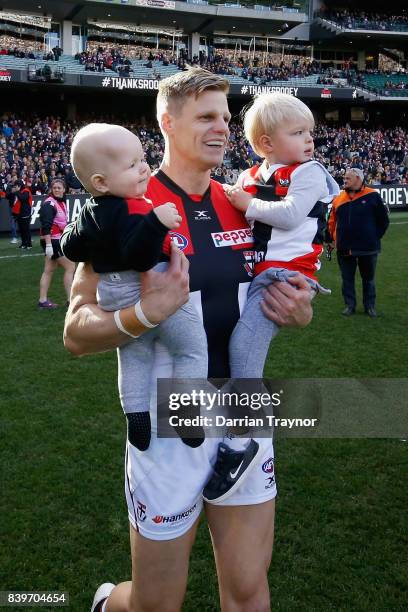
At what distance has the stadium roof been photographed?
129ft

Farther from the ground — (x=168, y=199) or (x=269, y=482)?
(x=168, y=199)

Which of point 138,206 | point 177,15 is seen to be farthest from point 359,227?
point 177,15

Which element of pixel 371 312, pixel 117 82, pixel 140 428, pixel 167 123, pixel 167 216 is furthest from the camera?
pixel 117 82

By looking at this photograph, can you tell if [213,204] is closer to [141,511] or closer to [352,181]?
[141,511]

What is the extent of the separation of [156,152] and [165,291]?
30.0 m

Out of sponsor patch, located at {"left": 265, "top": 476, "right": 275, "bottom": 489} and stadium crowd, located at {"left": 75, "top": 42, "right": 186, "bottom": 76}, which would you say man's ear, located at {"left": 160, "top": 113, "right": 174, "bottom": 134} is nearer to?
sponsor patch, located at {"left": 265, "top": 476, "right": 275, "bottom": 489}

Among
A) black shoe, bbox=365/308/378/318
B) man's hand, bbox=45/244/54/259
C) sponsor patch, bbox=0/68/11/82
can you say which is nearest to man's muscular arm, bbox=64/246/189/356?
man's hand, bbox=45/244/54/259

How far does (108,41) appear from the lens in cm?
4328

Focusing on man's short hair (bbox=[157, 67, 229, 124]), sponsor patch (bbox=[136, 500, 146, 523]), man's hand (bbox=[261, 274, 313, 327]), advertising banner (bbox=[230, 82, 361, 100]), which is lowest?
sponsor patch (bbox=[136, 500, 146, 523])

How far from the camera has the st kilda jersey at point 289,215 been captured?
242 cm

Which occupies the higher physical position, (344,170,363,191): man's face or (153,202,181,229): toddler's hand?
(153,202,181,229): toddler's hand

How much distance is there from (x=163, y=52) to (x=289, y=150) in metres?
46.0

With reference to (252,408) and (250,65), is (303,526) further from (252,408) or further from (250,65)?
(250,65)

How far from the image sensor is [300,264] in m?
2.56
